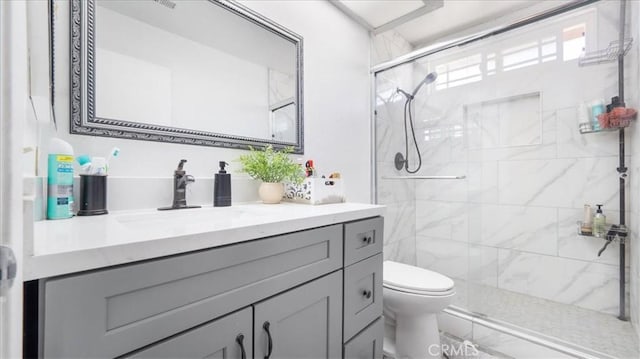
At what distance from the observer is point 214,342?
1.98ft

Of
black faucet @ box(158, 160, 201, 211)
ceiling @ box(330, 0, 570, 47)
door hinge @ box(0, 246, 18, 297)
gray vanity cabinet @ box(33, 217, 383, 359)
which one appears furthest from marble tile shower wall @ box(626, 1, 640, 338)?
door hinge @ box(0, 246, 18, 297)

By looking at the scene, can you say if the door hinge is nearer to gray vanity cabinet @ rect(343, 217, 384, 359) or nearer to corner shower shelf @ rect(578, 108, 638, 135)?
gray vanity cabinet @ rect(343, 217, 384, 359)

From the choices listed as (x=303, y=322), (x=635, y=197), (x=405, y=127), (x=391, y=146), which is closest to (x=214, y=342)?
(x=303, y=322)

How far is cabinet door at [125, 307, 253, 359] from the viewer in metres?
0.54

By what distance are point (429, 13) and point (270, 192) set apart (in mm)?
1753

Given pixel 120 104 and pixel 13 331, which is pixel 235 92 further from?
pixel 13 331

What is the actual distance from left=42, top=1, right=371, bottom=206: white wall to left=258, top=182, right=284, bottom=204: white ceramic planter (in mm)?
152

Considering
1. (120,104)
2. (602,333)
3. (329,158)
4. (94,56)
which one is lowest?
(602,333)

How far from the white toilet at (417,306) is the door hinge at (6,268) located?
1370 millimetres

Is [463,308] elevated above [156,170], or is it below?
below

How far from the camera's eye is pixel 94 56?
0.92 meters

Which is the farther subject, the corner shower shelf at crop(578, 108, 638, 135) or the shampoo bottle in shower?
the shampoo bottle in shower

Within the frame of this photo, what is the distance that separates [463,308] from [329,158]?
1294 millimetres

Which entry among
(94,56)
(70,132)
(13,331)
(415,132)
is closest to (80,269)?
(13,331)
